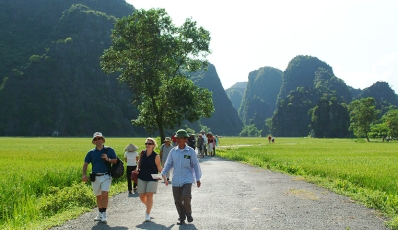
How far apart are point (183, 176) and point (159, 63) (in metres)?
27.8

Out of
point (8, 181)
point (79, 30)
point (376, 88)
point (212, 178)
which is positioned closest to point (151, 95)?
point (212, 178)

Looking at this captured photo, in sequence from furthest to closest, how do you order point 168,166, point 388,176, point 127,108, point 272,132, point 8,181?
point 272,132, point 127,108, point 388,176, point 8,181, point 168,166

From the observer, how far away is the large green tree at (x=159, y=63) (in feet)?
112

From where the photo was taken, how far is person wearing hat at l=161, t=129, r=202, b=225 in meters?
7.61

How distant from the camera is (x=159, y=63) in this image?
3459 cm

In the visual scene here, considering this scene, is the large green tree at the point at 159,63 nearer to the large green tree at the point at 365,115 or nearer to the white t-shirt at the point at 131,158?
the white t-shirt at the point at 131,158

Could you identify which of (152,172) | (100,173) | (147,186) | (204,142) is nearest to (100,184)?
(100,173)

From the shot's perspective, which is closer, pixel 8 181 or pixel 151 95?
pixel 8 181

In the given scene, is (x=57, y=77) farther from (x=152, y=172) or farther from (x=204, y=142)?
(x=152, y=172)

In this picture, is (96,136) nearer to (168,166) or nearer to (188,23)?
(168,166)

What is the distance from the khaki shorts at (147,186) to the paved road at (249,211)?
0.62 meters

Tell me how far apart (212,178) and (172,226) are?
27.0 ft

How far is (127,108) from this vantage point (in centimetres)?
13612

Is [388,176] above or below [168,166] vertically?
below
